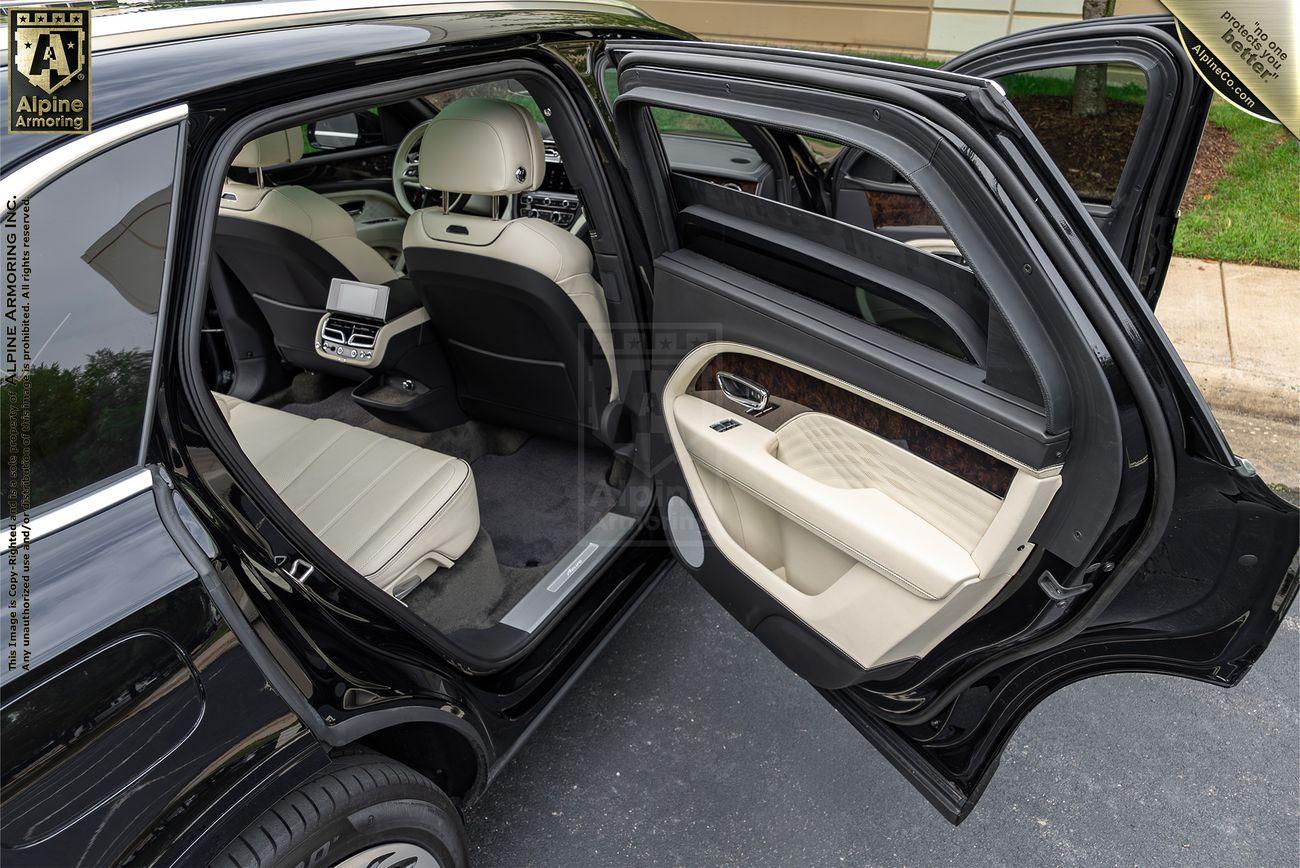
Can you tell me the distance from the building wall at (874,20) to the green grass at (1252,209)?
1820 millimetres

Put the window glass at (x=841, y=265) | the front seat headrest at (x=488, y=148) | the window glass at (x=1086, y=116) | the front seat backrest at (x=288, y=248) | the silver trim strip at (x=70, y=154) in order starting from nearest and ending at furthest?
the silver trim strip at (x=70, y=154), the window glass at (x=841, y=265), the front seat headrest at (x=488, y=148), the front seat backrest at (x=288, y=248), the window glass at (x=1086, y=116)

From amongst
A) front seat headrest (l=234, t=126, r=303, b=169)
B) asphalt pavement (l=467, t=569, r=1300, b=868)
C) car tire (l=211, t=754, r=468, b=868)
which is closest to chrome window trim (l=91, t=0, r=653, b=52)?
car tire (l=211, t=754, r=468, b=868)

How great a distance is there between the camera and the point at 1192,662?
1.41 metres

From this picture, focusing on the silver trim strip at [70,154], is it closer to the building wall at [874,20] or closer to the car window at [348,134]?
the car window at [348,134]

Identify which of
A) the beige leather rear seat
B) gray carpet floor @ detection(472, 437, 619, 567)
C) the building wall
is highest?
the building wall

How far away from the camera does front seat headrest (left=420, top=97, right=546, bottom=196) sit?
2217mm

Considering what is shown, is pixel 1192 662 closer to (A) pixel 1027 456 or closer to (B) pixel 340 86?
(A) pixel 1027 456

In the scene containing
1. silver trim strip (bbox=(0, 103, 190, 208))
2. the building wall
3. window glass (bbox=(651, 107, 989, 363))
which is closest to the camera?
silver trim strip (bbox=(0, 103, 190, 208))

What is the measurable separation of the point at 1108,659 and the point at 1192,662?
131 millimetres

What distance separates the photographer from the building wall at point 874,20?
292 inches

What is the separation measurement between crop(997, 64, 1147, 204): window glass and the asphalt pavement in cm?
367
